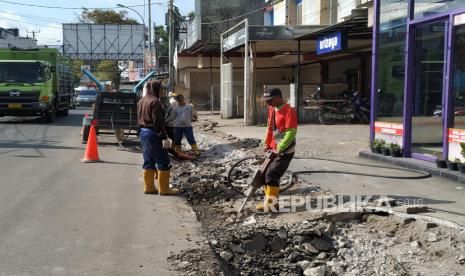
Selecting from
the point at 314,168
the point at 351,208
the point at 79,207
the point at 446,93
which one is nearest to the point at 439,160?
the point at 446,93

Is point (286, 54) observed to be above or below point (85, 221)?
above

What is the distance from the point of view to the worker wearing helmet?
6.85m

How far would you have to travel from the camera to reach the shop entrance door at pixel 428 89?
984cm

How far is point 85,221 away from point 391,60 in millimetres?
7342

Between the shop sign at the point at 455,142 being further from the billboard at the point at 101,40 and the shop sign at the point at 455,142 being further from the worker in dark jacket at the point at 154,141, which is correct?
the billboard at the point at 101,40

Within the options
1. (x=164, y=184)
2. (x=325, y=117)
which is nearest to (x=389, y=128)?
(x=164, y=184)

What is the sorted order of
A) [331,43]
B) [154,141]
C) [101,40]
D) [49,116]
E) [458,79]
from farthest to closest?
[101,40] → [49,116] → [331,43] → [458,79] → [154,141]

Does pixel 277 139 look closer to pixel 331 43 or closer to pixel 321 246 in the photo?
pixel 321 246

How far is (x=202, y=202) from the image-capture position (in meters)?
8.18

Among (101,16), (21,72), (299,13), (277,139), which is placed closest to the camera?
(277,139)

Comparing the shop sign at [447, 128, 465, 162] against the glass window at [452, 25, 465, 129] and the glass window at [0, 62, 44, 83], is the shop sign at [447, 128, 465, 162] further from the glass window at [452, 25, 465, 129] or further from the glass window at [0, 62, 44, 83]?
the glass window at [0, 62, 44, 83]

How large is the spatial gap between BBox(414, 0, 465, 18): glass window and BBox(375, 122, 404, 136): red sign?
2225mm

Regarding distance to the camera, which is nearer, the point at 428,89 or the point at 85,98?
the point at 428,89

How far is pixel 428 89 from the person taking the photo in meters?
10.3
